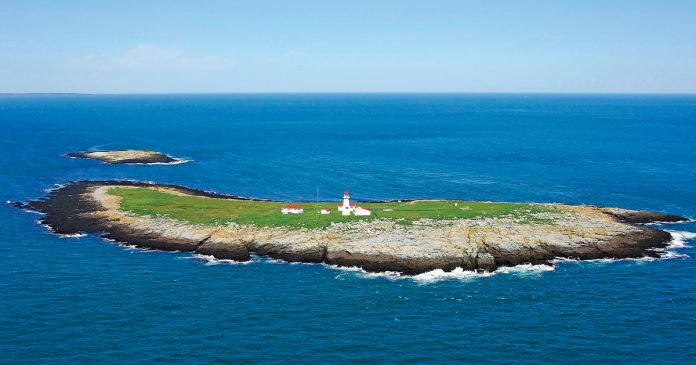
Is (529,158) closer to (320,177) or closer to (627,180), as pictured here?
(627,180)

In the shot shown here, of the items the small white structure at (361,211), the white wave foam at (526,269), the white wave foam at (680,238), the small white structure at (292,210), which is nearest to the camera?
the white wave foam at (526,269)

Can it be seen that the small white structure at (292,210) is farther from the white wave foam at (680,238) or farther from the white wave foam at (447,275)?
the white wave foam at (680,238)

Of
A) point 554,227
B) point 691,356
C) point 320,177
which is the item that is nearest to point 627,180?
point 554,227

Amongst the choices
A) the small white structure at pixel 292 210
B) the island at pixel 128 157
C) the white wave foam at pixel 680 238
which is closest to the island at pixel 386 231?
the small white structure at pixel 292 210

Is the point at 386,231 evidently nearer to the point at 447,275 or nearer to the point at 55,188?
the point at 447,275

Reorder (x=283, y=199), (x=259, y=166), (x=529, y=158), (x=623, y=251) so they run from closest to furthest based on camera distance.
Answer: (x=623, y=251)
(x=283, y=199)
(x=259, y=166)
(x=529, y=158)
